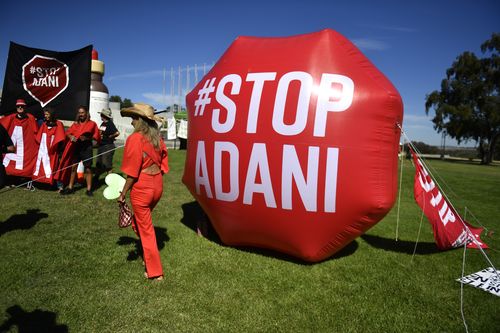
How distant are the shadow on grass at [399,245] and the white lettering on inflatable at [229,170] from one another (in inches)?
110

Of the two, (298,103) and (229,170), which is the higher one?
(298,103)

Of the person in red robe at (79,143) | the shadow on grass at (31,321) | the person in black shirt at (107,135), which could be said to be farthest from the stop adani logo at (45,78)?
the shadow on grass at (31,321)

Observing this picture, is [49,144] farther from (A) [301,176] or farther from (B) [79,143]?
(A) [301,176]

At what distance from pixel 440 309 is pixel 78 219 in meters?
5.65

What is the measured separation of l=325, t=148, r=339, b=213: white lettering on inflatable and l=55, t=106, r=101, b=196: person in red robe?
5440 mm

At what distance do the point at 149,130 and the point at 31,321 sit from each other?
85.4 inches

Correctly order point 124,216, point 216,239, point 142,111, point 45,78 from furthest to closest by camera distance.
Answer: point 45,78 → point 216,239 → point 124,216 → point 142,111

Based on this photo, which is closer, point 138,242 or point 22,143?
point 138,242

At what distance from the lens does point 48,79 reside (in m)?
8.38

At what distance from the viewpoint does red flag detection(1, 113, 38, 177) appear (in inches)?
310

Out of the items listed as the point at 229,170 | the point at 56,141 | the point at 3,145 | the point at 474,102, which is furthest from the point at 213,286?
the point at 474,102

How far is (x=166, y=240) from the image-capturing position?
539 centimetres

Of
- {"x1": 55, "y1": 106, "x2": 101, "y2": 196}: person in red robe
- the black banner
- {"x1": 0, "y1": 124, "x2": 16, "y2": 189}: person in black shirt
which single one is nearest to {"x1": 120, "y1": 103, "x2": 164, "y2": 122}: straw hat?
{"x1": 0, "y1": 124, "x2": 16, "y2": 189}: person in black shirt

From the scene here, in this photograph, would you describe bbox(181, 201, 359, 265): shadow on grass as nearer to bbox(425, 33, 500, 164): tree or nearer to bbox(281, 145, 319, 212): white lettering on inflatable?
bbox(281, 145, 319, 212): white lettering on inflatable
